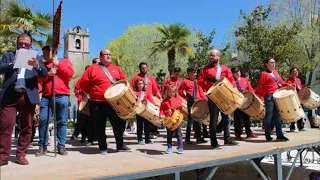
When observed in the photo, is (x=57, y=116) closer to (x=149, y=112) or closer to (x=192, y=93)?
(x=149, y=112)

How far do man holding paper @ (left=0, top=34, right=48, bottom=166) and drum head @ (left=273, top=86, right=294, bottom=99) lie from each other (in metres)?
4.25

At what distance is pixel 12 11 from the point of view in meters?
14.6

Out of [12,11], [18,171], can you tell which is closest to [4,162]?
[18,171]

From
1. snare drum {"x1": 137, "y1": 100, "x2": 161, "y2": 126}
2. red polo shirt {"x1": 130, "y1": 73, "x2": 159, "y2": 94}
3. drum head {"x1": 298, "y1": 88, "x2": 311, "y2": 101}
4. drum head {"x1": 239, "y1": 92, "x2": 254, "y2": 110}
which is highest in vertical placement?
red polo shirt {"x1": 130, "y1": 73, "x2": 159, "y2": 94}

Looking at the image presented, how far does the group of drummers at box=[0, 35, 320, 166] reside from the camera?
4980 mm

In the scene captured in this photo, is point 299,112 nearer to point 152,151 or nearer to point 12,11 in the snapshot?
point 152,151

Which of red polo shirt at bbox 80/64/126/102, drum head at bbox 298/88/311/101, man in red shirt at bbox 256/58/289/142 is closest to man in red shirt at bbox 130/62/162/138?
red polo shirt at bbox 80/64/126/102

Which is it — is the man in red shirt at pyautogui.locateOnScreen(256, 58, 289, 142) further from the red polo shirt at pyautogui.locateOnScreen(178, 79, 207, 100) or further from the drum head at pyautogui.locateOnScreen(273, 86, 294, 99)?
the red polo shirt at pyautogui.locateOnScreen(178, 79, 207, 100)

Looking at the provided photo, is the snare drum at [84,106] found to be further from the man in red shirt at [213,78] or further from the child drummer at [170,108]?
the man in red shirt at [213,78]

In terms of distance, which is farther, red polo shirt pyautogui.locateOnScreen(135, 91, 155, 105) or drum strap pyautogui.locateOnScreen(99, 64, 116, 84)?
red polo shirt pyautogui.locateOnScreen(135, 91, 155, 105)

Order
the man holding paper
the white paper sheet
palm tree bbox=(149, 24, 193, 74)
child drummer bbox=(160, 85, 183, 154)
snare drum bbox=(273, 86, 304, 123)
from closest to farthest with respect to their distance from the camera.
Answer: the white paper sheet, the man holding paper, child drummer bbox=(160, 85, 183, 154), snare drum bbox=(273, 86, 304, 123), palm tree bbox=(149, 24, 193, 74)

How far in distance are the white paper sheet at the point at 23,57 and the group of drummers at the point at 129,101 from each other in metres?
0.07

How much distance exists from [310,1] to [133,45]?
60.6 ft

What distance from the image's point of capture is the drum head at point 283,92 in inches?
268
